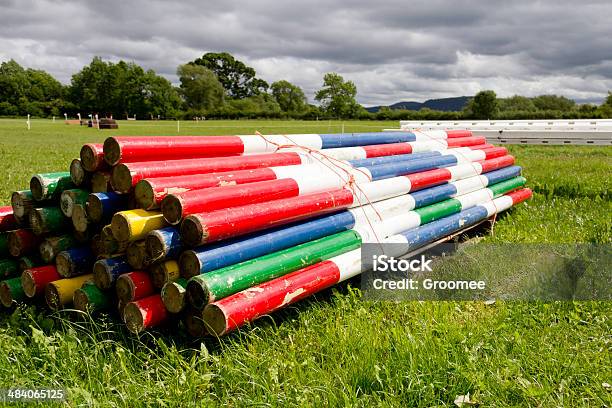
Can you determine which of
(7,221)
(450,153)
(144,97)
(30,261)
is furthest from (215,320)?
(144,97)

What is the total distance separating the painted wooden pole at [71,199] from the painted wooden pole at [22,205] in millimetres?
327

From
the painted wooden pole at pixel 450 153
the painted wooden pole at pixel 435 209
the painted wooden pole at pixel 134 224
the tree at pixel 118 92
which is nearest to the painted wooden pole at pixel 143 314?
the painted wooden pole at pixel 134 224

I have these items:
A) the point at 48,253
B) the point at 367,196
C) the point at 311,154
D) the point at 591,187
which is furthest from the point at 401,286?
the point at 591,187

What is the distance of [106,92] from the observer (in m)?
92.4

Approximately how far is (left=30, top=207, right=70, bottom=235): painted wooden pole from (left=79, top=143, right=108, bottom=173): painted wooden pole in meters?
0.42

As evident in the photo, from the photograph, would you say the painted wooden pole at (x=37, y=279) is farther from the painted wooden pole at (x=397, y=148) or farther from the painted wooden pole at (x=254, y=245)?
the painted wooden pole at (x=397, y=148)

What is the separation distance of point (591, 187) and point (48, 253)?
7821mm

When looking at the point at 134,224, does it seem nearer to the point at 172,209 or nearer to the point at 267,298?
the point at 172,209

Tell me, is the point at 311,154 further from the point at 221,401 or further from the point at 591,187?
the point at 591,187

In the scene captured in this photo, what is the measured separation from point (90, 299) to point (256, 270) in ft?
3.68

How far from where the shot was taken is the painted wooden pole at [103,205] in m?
3.21

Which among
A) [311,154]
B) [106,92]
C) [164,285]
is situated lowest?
[164,285]

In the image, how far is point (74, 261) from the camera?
3.47 meters

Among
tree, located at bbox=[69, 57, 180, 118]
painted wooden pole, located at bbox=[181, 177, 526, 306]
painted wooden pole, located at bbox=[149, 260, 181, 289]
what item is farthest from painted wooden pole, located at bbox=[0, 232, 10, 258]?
tree, located at bbox=[69, 57, 180, 118]
